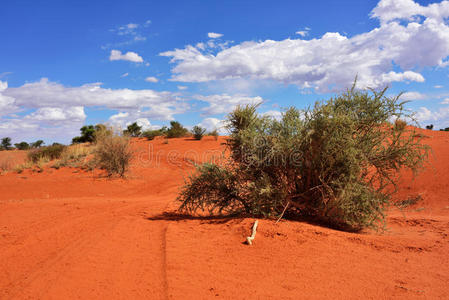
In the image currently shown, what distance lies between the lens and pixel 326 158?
17.3 feet

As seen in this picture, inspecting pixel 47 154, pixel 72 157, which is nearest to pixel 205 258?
pixel 72 157

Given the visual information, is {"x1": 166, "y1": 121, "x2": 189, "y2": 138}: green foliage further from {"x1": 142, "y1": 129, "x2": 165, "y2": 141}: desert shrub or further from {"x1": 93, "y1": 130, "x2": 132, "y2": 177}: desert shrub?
{"x1": 93, "y1": 130, "x2": 132, "y2": 177}: desert shrub

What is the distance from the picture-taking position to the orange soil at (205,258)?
3.36 m

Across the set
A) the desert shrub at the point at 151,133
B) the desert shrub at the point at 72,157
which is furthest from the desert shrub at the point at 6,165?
the desert shrub at the point at 151,133

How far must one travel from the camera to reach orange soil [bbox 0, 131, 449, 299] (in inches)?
132

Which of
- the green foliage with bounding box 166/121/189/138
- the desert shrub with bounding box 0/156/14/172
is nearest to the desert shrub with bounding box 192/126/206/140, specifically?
the green foliage with bounding box 166/121/189/138

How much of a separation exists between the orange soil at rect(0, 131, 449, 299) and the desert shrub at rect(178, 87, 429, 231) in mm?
512

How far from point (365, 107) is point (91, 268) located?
5.24 meters

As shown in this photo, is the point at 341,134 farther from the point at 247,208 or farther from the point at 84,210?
the point at 84,210

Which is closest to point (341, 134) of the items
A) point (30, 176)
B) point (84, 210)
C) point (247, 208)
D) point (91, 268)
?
point (247, 208)

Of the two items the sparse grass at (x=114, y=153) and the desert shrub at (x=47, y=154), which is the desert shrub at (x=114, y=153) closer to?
the sparse grass at (x=114, y=153)

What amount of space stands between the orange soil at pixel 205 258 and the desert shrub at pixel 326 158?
51 centimetres

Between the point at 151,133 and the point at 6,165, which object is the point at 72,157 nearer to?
the point at 6,165

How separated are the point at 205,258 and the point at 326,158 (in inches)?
107
